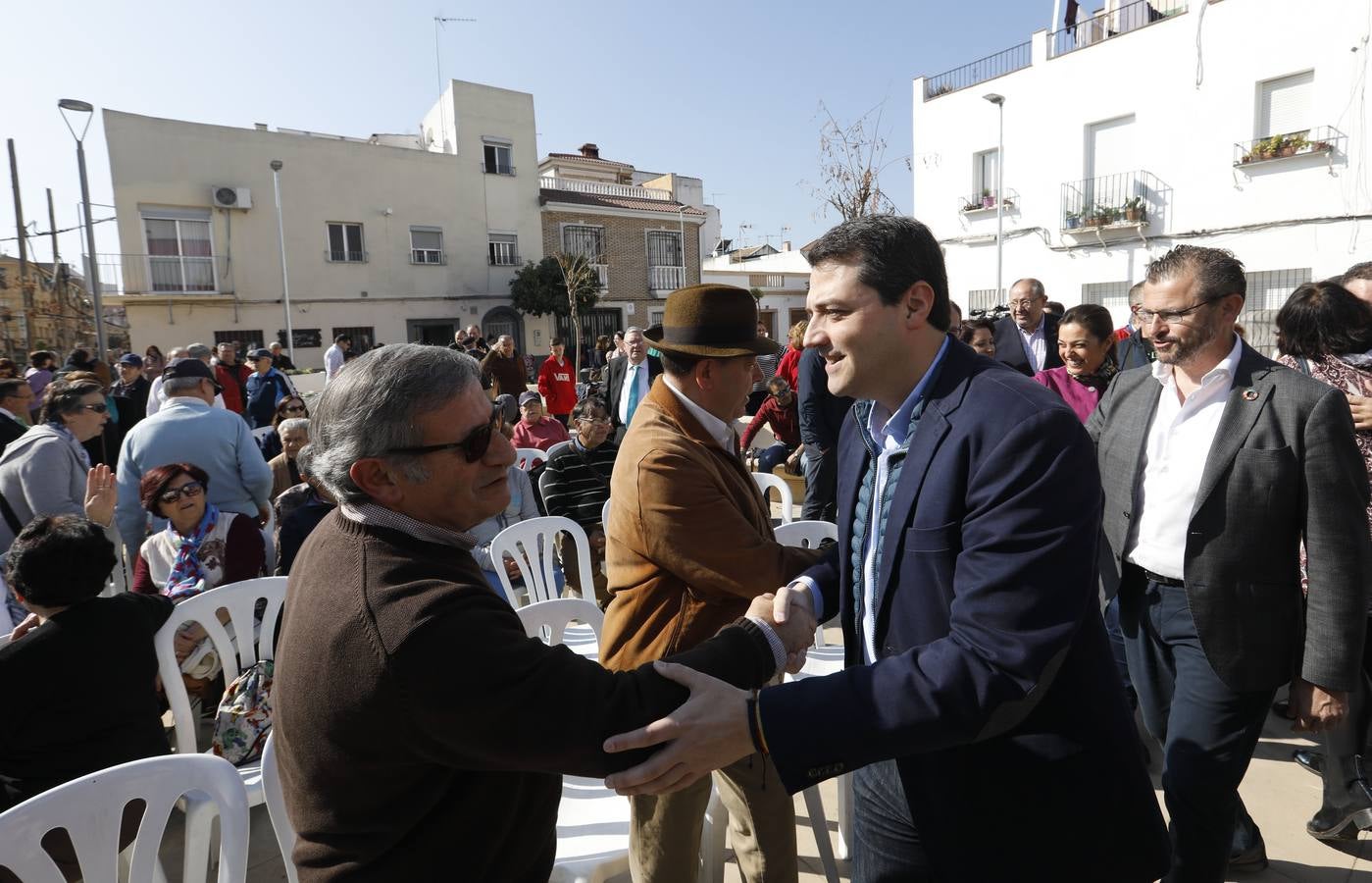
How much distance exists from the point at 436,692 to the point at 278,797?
99 centimetres

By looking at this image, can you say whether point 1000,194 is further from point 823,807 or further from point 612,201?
point 823,807

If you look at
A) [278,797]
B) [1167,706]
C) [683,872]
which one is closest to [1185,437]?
[1167,706]

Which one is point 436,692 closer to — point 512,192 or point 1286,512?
point 1286,512

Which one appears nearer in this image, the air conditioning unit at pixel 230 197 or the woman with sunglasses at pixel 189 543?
the woman with sunglasses at pixel 189 543

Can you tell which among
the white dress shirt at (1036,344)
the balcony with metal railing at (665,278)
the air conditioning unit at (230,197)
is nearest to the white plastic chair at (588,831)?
the white dress shirt at (1036,344)

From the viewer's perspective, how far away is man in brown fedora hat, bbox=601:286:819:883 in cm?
195

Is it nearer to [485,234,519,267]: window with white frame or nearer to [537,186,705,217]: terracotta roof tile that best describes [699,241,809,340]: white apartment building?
[537,186,705,217]: terracotta roof tile

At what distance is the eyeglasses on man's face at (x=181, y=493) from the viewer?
11.6 feet

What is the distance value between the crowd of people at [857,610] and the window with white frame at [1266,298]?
1218 centimetres

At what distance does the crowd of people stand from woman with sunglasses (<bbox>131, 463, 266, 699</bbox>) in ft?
0.06

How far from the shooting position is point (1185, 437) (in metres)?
2.28

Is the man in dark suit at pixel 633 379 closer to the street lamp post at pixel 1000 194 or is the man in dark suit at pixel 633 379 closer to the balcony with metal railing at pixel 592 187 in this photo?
the street lamp post at pixel 1000 194

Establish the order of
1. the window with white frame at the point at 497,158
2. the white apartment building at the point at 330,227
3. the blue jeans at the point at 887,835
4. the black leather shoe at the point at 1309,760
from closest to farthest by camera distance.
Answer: the blue jeans at the point at 887,835 < the black leather shoe at the point at 1309,760 < the white apartment building at the point at 330,227 < the window with white frame at the point at 497,158

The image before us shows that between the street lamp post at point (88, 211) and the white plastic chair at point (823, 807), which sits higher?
the street lamp post at point (88, 211)
